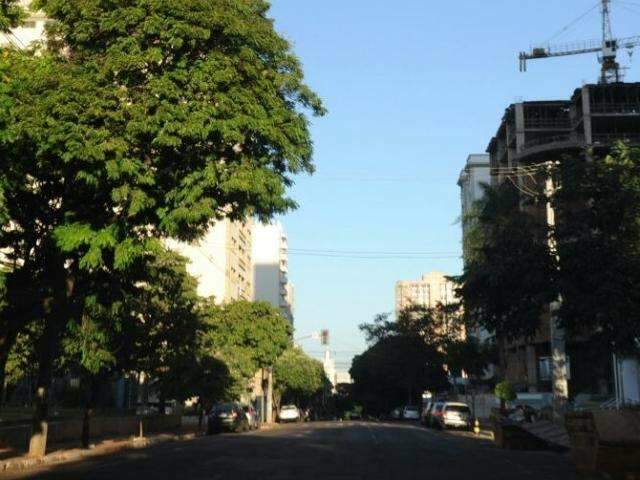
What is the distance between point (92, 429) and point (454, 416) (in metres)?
20.5

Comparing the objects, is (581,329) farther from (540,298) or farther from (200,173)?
(200,173)

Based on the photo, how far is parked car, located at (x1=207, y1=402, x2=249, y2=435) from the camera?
4006 centimetres

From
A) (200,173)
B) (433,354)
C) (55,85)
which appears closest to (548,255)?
(200,173)

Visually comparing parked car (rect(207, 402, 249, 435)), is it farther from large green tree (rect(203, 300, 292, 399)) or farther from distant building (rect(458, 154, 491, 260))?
distant building (rect(458, 154, 491, 260))

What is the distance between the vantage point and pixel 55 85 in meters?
14.3

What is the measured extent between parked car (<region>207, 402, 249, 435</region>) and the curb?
5991 millimetres

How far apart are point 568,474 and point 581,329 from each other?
20.2ft

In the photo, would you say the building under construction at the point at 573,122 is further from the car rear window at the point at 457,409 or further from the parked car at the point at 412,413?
the car rear window at the point at 457,409

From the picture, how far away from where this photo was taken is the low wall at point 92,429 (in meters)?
24.5

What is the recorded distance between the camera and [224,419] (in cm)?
4012

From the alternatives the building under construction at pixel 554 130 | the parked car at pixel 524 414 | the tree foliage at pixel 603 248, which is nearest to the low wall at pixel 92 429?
the tree foliage at pixel 603 248

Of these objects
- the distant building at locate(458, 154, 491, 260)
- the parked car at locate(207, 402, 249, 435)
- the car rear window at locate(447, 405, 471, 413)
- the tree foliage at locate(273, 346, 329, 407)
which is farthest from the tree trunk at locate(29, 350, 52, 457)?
the distant building at locate(458, 154, 491, 260)

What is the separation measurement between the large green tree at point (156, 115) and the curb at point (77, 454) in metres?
6.70

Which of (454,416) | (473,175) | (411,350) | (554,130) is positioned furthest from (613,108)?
(454,416)
